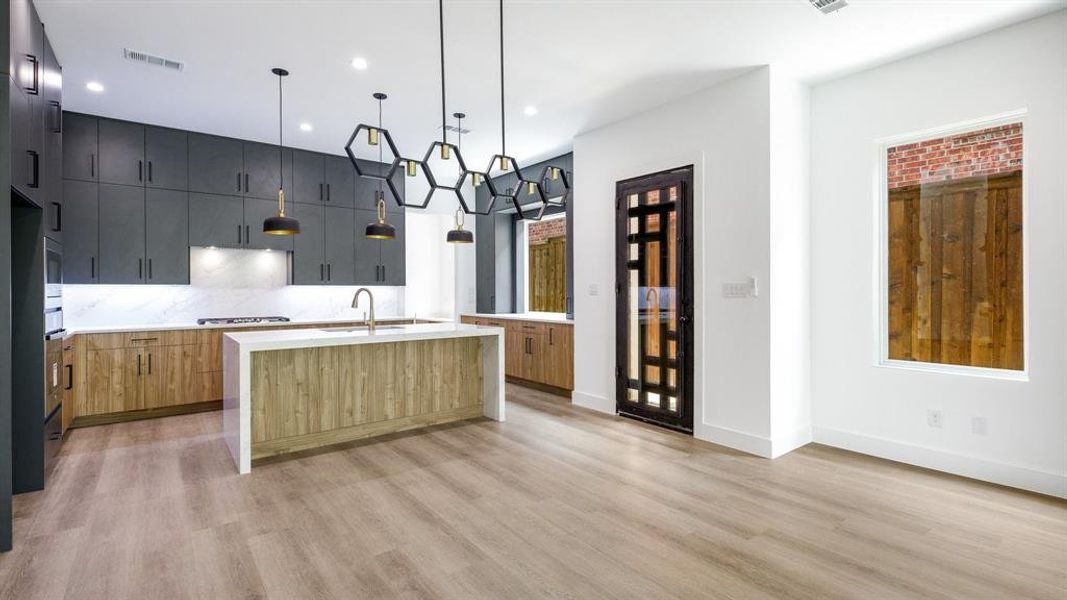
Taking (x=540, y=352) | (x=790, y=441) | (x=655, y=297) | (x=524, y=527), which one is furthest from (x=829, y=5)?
(x=540, y=352)

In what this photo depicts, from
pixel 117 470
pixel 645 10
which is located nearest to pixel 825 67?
pixel 645 10

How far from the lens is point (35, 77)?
3.13 meters

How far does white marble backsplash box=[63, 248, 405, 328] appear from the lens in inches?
214

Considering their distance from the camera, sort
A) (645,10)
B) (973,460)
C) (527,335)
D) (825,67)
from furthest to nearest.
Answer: (527,335) < (825,67) < (973,460) < (645,10)

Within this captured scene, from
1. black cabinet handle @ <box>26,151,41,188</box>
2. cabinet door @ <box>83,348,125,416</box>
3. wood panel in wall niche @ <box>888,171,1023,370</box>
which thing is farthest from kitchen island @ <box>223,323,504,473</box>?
wood panel in wall niche @ <box>888,171,1023,370</box>

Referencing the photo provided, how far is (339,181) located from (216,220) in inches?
57.5

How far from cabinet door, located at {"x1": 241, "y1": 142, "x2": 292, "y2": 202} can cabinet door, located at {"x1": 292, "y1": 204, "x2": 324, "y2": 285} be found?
27 centimetres

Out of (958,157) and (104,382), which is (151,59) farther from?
(958,157)

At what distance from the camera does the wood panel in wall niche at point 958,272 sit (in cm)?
348

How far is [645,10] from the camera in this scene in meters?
3.22

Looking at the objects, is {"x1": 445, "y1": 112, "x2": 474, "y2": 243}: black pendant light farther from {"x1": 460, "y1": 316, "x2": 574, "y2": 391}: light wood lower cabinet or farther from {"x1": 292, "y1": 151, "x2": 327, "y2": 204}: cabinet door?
{"x1": 292, "y1": 151, "x2": 327, "y2": 204}: cabinet door

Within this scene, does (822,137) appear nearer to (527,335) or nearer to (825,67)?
(825,67)

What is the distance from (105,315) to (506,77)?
4766 millimetres

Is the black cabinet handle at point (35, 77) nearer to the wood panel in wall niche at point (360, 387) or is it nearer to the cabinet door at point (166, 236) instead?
the wood panel in wall niche at point (360, 387)
